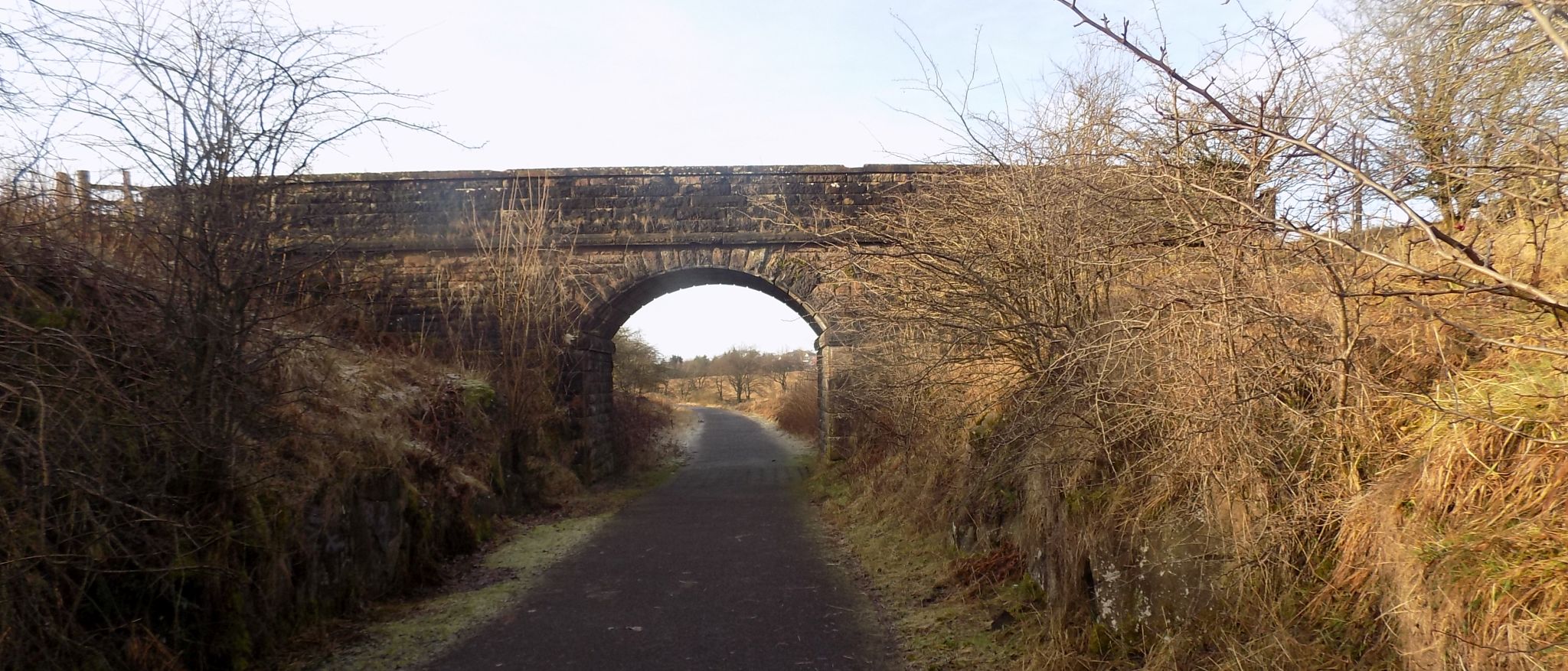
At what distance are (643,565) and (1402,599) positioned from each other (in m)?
5.85

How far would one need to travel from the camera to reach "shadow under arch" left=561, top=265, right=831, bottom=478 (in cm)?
1373

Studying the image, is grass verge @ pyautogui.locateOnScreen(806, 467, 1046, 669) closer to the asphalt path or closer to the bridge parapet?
the asphalt path

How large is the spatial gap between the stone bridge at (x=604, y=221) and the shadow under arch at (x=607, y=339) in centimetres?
3

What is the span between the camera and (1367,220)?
3.96 metres

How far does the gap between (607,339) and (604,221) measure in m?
2.24

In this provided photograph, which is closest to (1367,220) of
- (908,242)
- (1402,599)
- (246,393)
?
(1402,599)

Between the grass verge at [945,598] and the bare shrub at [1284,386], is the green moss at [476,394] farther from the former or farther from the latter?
the bare shrub at [1284,386]

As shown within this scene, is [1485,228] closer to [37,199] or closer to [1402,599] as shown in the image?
[1402,599]

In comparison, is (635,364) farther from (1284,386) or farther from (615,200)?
(1284,386)

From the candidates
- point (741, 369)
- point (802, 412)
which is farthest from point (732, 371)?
point (802, 412)

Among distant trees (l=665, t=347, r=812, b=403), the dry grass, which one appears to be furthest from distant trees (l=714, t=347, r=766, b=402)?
the dry grass

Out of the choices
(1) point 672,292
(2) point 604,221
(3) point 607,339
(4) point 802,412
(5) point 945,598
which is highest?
(2) point 604,221

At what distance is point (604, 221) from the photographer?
1383 cm

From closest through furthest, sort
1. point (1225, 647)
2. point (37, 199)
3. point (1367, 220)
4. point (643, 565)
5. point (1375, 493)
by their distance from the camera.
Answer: point (1375, 493), point (1225, 647), point (1367, 220), point (37, 199), point (643, 565)
